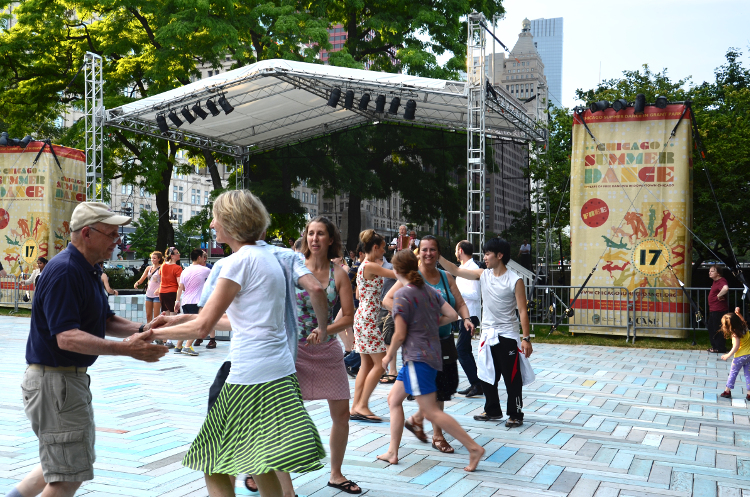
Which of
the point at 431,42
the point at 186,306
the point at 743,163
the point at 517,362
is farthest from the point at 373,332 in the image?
the point at 431,42

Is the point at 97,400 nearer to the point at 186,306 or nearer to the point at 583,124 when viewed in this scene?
the point at 186,306

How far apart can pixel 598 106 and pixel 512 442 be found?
10.3m

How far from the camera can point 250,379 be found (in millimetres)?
2916

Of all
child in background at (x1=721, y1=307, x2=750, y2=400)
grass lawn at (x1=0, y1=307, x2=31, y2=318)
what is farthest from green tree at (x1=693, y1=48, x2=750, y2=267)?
grass lawn at (x1=0, y1=307, x2=31, y2=318)

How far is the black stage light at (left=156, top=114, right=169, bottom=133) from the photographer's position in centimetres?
1828

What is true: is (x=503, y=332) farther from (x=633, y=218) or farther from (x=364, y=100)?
(x=364, y=100)

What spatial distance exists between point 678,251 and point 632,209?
1257 millimetres

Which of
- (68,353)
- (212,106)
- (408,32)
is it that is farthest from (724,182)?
(68,353)

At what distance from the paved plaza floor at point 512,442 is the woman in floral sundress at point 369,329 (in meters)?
0.26

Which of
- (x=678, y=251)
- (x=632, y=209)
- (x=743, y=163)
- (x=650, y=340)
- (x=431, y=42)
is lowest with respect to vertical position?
(x=650, y=340)

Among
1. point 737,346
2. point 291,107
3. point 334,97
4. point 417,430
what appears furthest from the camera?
point 291,107

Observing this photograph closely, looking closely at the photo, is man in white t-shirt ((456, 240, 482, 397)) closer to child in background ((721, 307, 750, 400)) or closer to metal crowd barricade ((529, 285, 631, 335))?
child in background ((721, 307, 750, 400))

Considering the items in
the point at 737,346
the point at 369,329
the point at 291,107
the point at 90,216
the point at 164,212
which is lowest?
the point at 737,346

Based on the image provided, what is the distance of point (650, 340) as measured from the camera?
13531 millimetres
